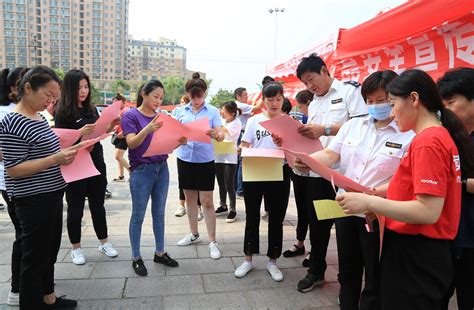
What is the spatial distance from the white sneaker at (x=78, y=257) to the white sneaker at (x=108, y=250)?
19 cm

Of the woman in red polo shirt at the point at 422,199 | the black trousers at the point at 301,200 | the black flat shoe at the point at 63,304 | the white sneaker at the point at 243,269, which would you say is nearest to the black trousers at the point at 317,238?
the black trousers at the point at 301,200

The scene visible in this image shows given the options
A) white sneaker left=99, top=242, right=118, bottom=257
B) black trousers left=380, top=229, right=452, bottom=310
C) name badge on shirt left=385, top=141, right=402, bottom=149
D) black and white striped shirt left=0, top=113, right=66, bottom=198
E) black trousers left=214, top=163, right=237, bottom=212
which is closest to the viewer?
black trousers left=380, top=229, right=452, bottom=310

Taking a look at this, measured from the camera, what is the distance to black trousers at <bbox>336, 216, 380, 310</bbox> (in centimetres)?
184

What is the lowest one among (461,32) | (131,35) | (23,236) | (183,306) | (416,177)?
(183,306)

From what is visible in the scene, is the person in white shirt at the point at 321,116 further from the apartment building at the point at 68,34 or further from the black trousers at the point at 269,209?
the apartment building at the point at 68,34

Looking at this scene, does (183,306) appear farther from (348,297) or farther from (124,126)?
(124,126)

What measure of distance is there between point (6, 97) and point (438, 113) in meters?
2.96

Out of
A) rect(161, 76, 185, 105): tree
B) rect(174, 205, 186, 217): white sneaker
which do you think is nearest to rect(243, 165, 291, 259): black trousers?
rect(174, 205, 186, 217): white sneaker

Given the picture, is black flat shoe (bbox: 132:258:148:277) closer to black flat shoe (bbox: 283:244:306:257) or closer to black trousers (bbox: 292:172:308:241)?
black flat shoe (bbox: 283:244:306:257)

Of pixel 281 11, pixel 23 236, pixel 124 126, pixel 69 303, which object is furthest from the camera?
pixel 281 11

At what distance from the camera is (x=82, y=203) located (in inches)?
122

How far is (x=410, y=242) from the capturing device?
140 centimetres

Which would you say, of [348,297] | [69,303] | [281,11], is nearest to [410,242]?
[348,297]

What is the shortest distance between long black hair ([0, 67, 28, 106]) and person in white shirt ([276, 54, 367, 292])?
86.5 inches
